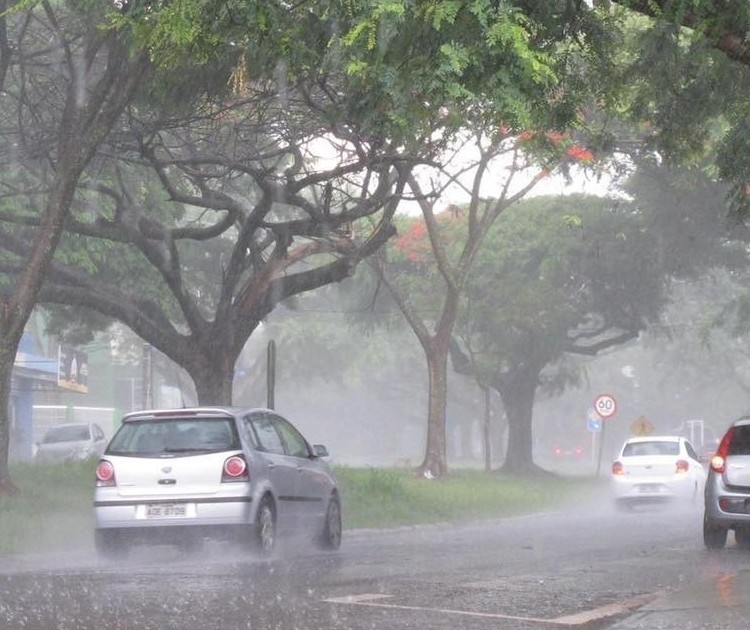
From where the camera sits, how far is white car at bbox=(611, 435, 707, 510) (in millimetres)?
28094

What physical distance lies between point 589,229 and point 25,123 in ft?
63.3

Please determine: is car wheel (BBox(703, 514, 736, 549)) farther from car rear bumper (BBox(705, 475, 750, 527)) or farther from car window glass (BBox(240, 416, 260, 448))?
car window glass (BBox(240, 416, 260, 448))

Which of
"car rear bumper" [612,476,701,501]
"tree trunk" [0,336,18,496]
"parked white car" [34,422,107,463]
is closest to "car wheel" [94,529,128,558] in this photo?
"tree trunk" [0,336,18,496]

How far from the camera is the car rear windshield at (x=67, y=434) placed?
3984cm

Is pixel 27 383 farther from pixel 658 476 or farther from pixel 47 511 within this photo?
pixel 47 511

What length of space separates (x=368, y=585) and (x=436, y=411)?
71.2 feet

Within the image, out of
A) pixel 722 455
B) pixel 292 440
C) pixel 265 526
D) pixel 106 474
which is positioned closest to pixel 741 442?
pixel 722 455

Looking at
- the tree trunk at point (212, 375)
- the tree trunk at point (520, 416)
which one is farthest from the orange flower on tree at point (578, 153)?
the tree trunk at point (520, 416)

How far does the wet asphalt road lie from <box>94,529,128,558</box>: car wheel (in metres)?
0.26

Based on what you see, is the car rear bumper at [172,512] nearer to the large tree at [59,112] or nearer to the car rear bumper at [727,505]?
the large tree at [59,112]

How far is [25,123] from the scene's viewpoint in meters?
22.7

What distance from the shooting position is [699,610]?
9.64m

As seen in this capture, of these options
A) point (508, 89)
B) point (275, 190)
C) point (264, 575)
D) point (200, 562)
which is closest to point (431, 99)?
point (508, 89)

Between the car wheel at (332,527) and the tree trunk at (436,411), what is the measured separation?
15.6 m
